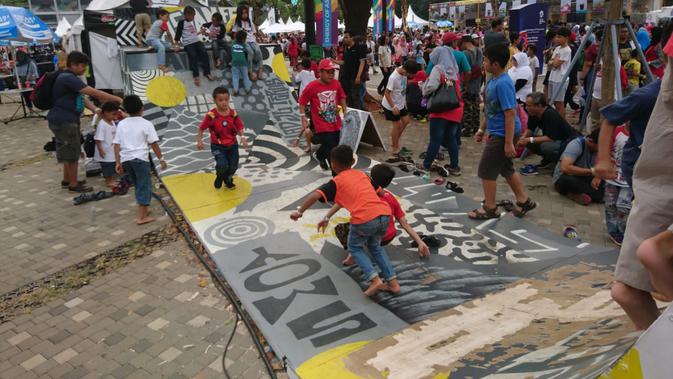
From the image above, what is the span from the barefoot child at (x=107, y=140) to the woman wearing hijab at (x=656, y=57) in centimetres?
851

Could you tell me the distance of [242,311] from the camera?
150 inches

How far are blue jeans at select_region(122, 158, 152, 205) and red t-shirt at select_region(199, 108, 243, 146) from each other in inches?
40.5

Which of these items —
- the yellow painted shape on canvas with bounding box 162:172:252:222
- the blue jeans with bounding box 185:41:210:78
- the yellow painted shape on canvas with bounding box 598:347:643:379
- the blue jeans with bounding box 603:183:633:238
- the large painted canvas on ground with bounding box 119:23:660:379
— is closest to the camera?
the yellow painted shape on canvas with bounding box 598:347:643:379

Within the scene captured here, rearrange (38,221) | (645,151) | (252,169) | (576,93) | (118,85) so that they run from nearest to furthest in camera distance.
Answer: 1. (645,151)
2. (38,221)
3. (252,169)
4. (576,93)
5. (118,85)

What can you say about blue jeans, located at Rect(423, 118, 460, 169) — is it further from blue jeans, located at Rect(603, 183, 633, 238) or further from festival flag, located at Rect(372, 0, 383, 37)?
festival flag, located at Rect(372, 0, 383, 37)

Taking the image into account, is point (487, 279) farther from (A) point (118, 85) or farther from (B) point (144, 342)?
(A) point (118, 85)

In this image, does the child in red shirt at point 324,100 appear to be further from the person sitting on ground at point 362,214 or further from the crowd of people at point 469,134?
the person sitting on ground at point 362,214

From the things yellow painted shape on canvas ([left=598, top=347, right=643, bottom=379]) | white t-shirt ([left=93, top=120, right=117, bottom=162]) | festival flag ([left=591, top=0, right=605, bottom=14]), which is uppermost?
festival flag ([left=591, top=0, right=605, bottom=14])

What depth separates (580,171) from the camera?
Result: 18.2 feet

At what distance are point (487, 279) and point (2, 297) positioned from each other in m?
4.30

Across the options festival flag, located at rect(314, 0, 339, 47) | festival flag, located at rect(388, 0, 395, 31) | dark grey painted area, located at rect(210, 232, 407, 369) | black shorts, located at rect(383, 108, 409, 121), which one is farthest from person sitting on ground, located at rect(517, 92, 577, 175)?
festival flag, located at rect(388, 0, 395, 31)

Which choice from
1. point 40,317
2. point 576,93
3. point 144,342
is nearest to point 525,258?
point 144,342

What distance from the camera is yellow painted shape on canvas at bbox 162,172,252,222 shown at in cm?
588

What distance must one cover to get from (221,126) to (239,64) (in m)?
3.89
